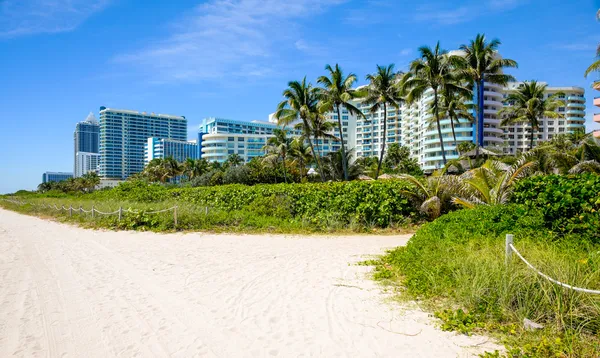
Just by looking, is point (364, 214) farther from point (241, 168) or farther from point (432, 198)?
point (241, 168)

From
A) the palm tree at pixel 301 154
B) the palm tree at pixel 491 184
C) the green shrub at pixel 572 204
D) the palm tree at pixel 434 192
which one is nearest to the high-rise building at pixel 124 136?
the palm tree at pixel 301 154

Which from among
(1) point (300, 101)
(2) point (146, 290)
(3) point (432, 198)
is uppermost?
(1) point (300, 101)

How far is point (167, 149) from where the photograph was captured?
159 meters

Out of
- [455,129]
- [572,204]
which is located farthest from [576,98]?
[572,204]

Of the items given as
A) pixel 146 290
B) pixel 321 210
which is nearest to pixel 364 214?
pixel 321 210

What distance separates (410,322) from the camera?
4.62 metres

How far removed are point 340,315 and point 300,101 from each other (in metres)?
28.6

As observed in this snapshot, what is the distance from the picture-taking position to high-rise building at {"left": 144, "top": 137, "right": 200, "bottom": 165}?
158 m

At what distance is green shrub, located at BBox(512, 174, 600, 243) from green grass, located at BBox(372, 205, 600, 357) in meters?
0.20

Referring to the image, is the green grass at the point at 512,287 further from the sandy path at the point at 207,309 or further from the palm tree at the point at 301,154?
the palm tree at the point at 301,154

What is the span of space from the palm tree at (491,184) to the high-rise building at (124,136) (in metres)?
168

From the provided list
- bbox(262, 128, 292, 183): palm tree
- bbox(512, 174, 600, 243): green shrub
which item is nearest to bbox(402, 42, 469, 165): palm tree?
bbox(262, 128, 292, 183): palm tree

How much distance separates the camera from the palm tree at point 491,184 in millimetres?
11570

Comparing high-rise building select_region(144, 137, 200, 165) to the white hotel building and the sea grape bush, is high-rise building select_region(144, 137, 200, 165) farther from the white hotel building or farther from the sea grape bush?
the sea grape bush
